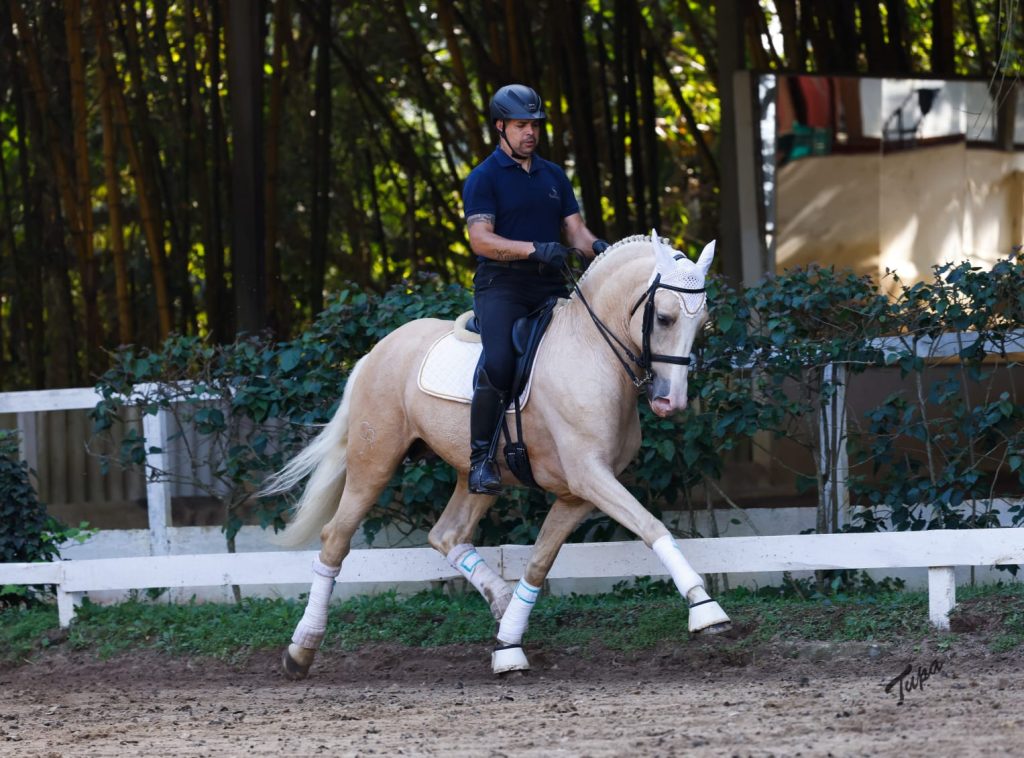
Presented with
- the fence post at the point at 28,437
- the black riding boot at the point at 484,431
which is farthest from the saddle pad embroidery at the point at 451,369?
the fence post at the point at 28,437

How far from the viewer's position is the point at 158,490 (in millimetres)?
6961

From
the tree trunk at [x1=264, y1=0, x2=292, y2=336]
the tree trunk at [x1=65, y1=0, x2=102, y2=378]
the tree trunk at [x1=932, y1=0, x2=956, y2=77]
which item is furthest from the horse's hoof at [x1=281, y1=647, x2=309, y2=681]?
the tree trunk at [x1=932, y1=0, x2=956, y2=77]

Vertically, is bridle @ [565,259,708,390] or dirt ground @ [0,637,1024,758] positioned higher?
bridle @ [565,259,708,390]

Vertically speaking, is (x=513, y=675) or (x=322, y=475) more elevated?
(x=322, y=475)

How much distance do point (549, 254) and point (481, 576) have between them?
1386mm

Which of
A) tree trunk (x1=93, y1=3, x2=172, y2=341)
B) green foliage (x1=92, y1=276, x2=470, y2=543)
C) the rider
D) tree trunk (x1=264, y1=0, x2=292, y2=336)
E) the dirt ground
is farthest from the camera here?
tree trunk (x1=264, y1=0, x2=292, y2=336)

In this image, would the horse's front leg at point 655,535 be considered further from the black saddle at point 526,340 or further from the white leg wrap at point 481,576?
the white leg wrap at point 481,576

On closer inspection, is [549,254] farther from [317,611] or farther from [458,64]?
[458,64]

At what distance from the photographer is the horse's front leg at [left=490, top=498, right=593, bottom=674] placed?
4992 mm

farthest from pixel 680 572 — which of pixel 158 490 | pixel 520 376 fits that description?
pixel 158 490

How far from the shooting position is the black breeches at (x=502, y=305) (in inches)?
195

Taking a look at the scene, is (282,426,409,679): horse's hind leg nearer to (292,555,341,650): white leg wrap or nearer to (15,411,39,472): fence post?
(292,555,341,650): white leg wrap

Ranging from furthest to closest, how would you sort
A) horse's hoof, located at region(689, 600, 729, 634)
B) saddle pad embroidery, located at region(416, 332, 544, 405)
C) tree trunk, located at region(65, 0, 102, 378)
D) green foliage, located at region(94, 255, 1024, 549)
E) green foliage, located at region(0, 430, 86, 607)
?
tree trunk, located at region(65, 0, 102, 378) → green foliage, located at region(0, 430, 86, 607) → green foliage, located at region(94, 255, 1024, 549) → saddle pad embroidery, located at region(416, 332, 544, 405) → horse's hoof, located at region(689, 600, 729, 634)

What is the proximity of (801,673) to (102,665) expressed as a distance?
9.88ft
